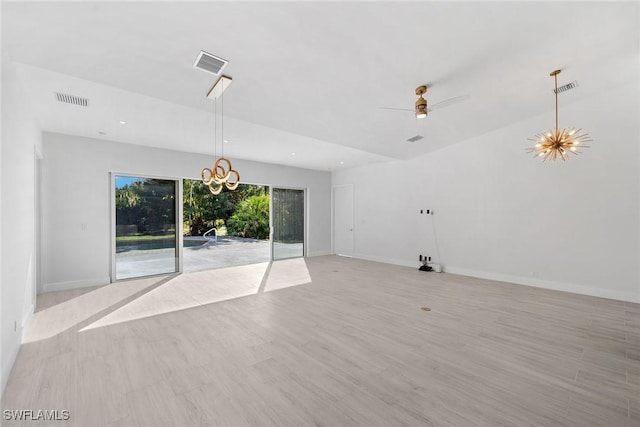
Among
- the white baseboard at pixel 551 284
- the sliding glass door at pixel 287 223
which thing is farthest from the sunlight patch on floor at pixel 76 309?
the white baseboard at pixel 551 284

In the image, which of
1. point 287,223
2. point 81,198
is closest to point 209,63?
point 81,198

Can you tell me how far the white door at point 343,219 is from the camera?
9.20 m

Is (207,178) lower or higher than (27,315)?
higher

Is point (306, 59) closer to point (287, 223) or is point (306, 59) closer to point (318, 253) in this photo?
point (287, 223)

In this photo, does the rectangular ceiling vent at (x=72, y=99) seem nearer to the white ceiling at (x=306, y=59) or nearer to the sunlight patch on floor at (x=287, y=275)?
the white ceiling at (x=306, y=59)

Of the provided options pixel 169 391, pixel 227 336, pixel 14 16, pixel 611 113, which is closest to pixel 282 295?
pixel 227 336

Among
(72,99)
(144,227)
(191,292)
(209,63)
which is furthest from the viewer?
(144,227)

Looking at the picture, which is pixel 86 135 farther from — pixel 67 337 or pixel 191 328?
pixel 191 328

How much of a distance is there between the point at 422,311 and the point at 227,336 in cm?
283

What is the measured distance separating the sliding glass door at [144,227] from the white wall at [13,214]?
7.61 feet

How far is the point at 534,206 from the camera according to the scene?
5.45m

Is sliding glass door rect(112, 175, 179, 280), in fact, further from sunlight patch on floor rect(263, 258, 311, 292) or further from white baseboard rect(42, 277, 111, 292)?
sunlight patch on floor rect(263, 258, 311, 292)

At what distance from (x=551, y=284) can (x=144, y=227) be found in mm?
8741

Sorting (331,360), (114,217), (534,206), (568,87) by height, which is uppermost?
(568,87)
